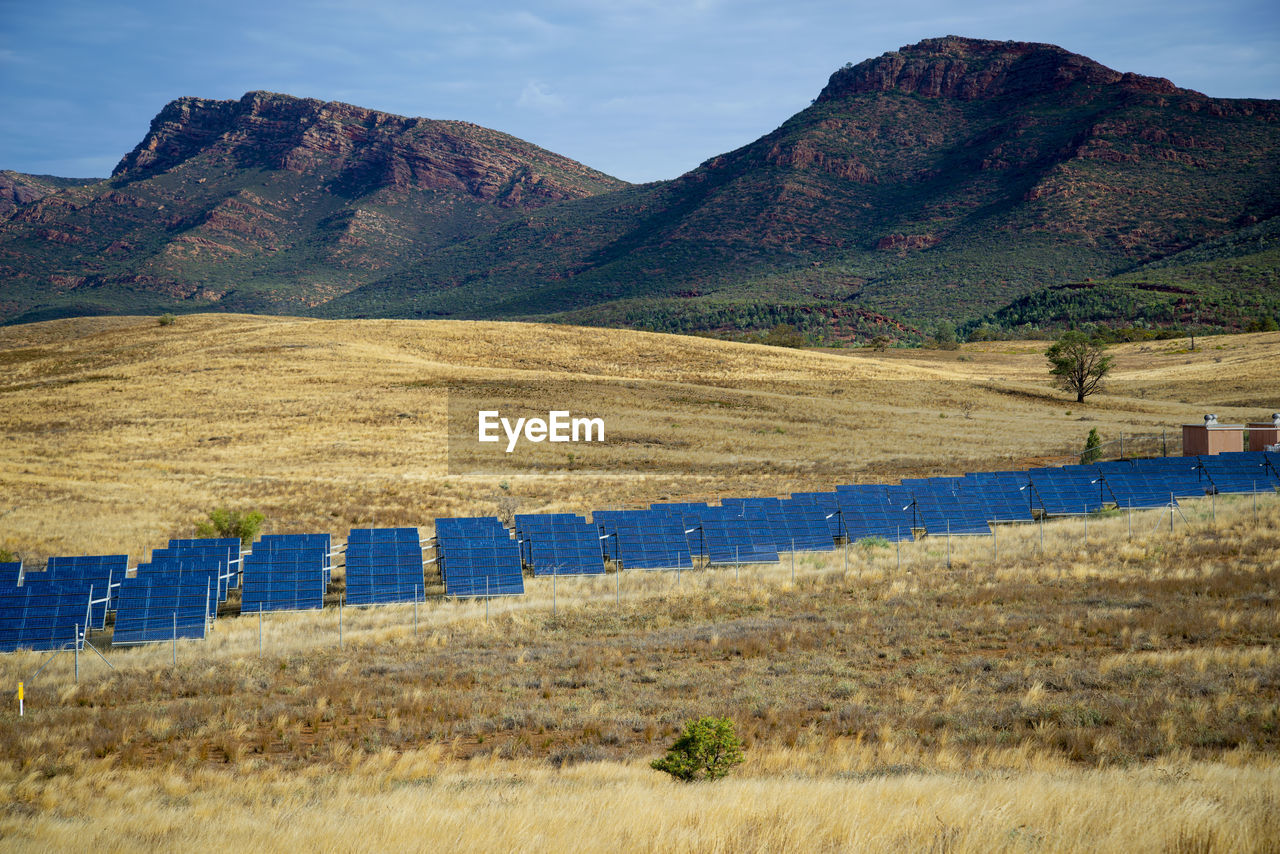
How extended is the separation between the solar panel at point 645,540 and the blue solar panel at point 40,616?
554 inches

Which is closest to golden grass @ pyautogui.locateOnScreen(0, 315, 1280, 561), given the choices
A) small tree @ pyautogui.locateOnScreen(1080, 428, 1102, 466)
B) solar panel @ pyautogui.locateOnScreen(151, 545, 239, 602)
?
small tree @ pyautogui.locateOnScreen(1080, 428, 1102, 466)

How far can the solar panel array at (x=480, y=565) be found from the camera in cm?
2250

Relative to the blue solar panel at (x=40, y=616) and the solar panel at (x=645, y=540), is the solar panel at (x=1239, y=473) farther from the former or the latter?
the blue solar panel at (x=40, y=616)

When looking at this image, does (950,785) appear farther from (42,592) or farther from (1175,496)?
(1175,496)

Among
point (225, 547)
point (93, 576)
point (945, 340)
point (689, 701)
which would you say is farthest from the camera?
point (945, 340)

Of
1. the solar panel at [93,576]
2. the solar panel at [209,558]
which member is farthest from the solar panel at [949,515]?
the solar panel at [93,576]

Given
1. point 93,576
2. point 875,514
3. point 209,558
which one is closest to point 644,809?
point 93,576

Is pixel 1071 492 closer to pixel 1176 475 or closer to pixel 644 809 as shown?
pixel 1176 475

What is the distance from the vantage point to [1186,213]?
16200 cm

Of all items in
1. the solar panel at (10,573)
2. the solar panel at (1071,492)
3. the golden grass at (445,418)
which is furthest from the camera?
the golden grass at (445,418)

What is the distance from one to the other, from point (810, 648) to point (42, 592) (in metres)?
16.7

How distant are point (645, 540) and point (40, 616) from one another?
15.8 metres

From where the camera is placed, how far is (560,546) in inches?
1018

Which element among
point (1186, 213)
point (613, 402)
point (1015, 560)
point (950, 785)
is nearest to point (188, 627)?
point (950, 785)
